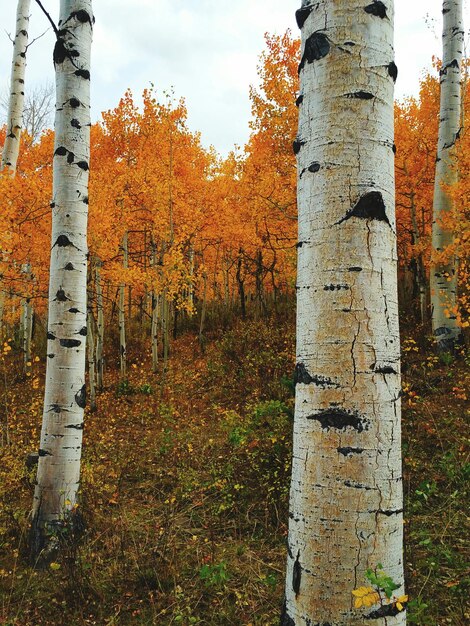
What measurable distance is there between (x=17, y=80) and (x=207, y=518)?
823cm

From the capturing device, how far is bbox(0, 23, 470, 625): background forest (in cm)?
303

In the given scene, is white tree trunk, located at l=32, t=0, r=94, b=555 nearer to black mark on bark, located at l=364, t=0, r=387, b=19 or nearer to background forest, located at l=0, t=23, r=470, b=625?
background forest, located at l=0, t=23, r=470, b=625

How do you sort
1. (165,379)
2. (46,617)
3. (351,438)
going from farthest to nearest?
(165,379) < (46,617) < (351,438)

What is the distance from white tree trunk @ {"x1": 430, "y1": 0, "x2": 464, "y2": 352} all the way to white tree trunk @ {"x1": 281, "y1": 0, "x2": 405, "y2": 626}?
6.86 meters

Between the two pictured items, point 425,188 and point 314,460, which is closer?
point 314,460

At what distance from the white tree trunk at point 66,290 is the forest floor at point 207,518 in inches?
18.5

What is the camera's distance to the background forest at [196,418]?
119 inches

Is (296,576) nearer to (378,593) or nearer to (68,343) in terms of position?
(378,593)

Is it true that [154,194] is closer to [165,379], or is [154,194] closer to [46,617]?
[165,379]

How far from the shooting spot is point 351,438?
112 cm

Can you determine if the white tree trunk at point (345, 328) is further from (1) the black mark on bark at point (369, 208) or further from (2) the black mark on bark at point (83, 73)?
(2) the black mark on bark at point (83, 73)

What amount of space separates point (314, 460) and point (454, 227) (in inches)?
295

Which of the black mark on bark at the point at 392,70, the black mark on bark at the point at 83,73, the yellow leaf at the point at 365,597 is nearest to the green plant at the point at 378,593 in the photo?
the yellow leaf at the point at 365,597

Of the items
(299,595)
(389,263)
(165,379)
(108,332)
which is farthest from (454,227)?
(108,332)
